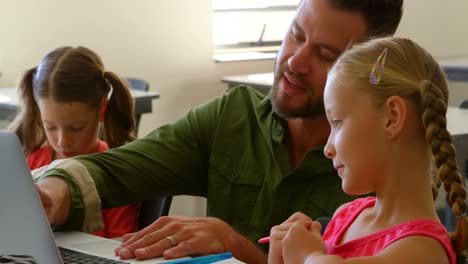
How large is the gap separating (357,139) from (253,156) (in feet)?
2.20

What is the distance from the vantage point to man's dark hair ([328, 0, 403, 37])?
1.56m

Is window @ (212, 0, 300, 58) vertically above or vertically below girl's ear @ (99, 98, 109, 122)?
below

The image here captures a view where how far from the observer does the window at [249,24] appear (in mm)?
4656

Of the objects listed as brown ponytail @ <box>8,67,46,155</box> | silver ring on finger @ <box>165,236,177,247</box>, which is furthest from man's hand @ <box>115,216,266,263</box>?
brown ponytail @ <box>8,67,46,155</box>

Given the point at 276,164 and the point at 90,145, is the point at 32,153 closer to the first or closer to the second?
the point at 90,145

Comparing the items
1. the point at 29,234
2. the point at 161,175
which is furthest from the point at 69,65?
the point at 29,234

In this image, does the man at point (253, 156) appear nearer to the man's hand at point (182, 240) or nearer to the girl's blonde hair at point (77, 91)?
the man's hand at point (182, 240)

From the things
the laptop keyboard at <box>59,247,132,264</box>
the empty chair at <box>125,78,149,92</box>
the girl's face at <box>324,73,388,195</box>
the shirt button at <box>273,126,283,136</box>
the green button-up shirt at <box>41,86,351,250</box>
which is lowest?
the empty chair at <box>125,78,149,92</box>

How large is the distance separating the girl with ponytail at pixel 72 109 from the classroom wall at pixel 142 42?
1.52 meters

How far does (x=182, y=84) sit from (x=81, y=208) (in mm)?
3032

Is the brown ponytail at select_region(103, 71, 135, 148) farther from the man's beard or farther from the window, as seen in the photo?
the window

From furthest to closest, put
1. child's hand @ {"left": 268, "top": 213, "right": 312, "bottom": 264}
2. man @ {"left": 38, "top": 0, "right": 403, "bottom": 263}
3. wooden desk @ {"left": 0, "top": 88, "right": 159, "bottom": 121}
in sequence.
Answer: wooden desk @ {"left": 0, "top": 88, "right": 159, "bottom": 121} → man @ {"left": 38, "top": 0, "right": 403, "bottom": 263} → child's hand @ {"left": 268, "top": 213, "right": 312, "bottom": 264}

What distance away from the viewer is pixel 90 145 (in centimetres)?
214

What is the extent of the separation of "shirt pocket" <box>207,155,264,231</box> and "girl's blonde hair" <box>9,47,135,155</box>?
64 centimetres
